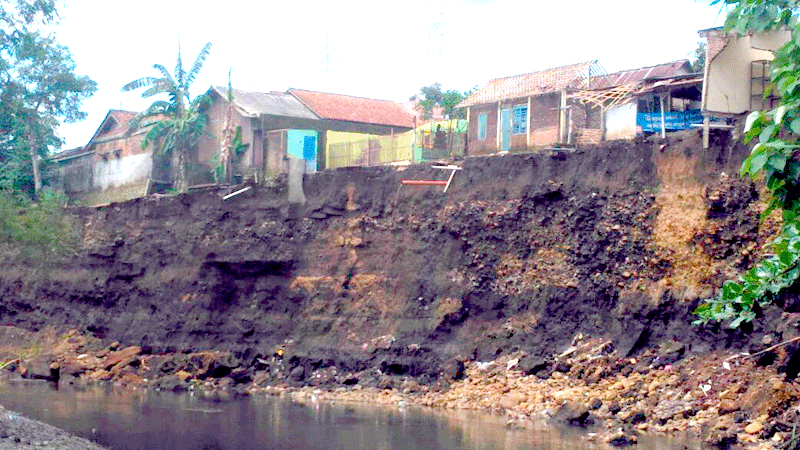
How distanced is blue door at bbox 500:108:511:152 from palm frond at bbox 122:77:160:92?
46.4 feet

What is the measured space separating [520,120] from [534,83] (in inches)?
47.8

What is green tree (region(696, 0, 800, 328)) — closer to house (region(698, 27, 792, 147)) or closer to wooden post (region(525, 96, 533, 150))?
house (region(698, 27, 792, 147))

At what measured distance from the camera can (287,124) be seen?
3500 cm

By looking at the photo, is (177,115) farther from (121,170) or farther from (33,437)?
(33,437)

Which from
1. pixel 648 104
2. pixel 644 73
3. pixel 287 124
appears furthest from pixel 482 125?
pixel 287 124

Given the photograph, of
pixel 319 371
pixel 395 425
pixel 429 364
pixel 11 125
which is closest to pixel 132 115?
pixel 11 125

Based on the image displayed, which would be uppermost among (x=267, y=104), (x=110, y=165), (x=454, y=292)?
(x=267, y=104)

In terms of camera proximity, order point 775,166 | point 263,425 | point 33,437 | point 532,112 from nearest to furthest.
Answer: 1. point 775,166
2. point 33,437
3. point 263,425
4. point 532,112

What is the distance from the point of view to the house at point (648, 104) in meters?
24.3

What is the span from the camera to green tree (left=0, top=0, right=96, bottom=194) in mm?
36188

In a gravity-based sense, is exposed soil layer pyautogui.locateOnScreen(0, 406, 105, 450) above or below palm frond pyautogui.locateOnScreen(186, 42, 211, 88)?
below

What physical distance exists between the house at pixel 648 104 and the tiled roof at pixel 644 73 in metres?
0.62

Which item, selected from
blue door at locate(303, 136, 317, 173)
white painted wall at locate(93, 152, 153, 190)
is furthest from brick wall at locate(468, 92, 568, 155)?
white painted wall at locate(93, 152, 153, 190)

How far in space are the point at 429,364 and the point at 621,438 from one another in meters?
7.88
